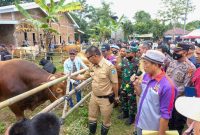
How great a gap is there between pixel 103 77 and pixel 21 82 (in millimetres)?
1630

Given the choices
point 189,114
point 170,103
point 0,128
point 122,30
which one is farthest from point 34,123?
point 122,30

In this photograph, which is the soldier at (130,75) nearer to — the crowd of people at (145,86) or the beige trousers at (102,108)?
the crowd of people at (145,86)

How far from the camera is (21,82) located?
4.68 m

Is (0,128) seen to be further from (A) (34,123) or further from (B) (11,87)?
(A) (34,123)

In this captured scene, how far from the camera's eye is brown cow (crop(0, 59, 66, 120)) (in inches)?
180

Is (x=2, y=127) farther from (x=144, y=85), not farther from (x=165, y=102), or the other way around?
(x=165, y=102)

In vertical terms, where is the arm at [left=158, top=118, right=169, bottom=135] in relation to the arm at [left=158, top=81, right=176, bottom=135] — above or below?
below

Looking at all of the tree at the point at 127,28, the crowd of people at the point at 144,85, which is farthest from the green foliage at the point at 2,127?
the tree at the point at 127,28

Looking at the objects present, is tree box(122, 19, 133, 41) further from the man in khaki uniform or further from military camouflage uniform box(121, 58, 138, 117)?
the man in khaki uniform

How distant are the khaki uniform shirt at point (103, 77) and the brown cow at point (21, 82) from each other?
85 centimetres

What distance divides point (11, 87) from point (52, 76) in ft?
2.56

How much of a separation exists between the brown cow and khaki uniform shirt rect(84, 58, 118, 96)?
0.85 m

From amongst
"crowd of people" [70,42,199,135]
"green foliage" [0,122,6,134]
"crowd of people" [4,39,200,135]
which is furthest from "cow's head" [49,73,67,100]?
"green foliage" [0,122,6,134]

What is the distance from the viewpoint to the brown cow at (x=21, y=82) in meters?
4.58
